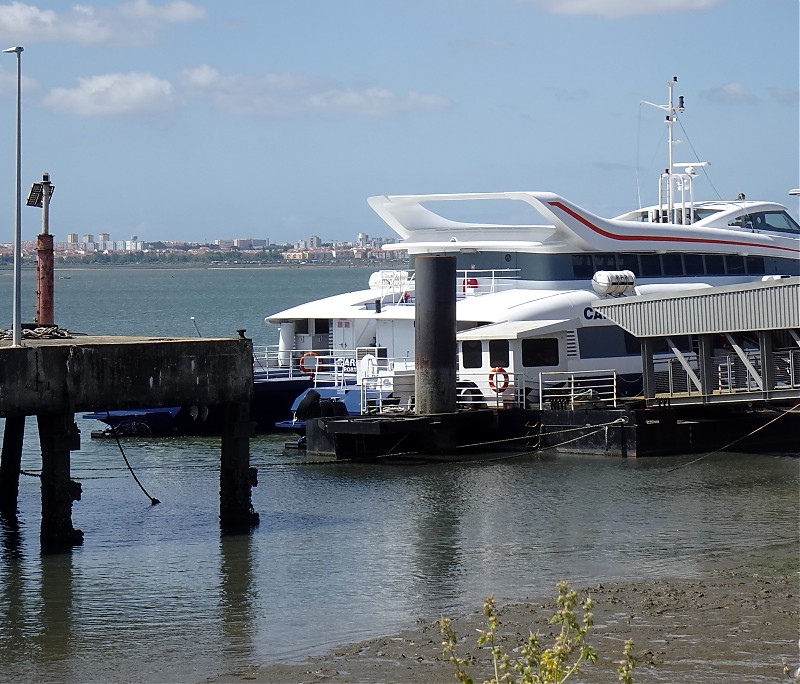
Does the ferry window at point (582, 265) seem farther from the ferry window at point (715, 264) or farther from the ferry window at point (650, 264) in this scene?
the ferry window at point (715, 264)

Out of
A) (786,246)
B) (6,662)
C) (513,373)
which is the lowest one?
(6,662)

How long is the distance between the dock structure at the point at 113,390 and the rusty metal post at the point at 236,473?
0.05 ft

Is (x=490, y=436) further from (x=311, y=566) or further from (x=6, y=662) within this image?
(x=6, y=662)

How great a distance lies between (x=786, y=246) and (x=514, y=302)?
9.89 metres

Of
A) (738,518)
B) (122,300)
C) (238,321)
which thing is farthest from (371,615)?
(122,300)

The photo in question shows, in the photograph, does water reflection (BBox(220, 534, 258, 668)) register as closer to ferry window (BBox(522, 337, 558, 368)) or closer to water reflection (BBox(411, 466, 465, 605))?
water reflection (BBox(411, 466, 465, 605))

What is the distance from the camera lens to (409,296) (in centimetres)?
3375

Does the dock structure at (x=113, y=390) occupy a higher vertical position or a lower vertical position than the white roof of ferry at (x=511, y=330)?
lower

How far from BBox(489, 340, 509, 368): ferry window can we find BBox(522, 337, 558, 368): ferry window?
1.39ft

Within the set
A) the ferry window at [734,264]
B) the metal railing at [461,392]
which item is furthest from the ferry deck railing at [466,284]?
the ferry window at [734,264]

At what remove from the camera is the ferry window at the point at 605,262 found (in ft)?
108

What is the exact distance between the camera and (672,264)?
34.6m

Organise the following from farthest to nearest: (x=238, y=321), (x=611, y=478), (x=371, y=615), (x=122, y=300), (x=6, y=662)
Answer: (x=122, y=300), (x=238, y=321), (x=611, y=478), (x=371, y=615), (x=6, y=662)

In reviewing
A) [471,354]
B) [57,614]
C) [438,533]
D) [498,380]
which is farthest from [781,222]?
[57,614]
